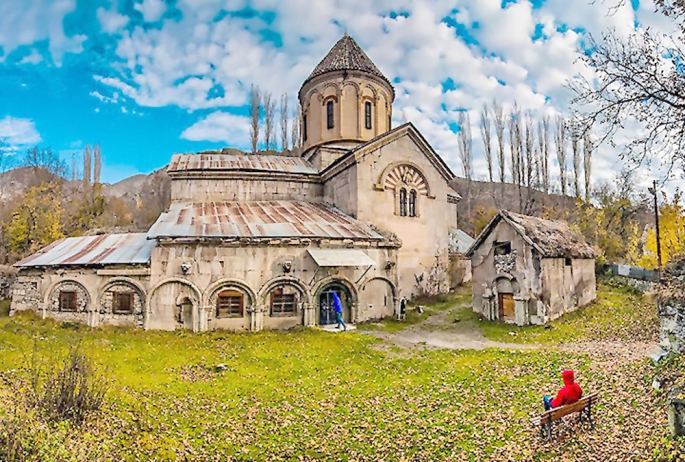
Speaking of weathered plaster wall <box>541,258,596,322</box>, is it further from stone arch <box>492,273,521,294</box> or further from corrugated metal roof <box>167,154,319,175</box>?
corrugated metal roof <box>167,154,319,175</box>

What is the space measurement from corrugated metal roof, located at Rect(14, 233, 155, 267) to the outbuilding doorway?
41.0 ft

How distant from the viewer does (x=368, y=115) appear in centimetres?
2300

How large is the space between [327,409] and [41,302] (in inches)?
453

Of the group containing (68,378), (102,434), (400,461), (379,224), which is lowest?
(400,461)

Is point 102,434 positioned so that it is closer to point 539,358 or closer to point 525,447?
point 525,447

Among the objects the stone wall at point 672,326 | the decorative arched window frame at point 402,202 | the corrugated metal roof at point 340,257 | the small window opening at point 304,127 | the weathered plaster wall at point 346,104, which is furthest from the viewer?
the small window opening at point 304,127

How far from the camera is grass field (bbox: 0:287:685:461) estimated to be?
638cm

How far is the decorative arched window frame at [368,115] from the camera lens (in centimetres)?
2284

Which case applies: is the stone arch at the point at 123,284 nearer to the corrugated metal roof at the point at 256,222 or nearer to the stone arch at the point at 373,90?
the corrugated metal roof at the point at 256,222

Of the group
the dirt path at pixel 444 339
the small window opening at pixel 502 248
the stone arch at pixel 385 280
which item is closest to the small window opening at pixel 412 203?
the stone arch at pixel 385 280

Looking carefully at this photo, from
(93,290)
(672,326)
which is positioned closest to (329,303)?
(93,290)

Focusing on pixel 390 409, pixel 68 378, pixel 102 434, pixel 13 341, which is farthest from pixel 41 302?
pixel 390 409

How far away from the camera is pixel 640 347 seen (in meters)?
11.3

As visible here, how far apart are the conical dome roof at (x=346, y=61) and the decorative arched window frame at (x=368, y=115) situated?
1.69m
